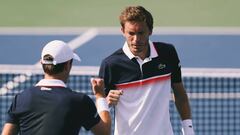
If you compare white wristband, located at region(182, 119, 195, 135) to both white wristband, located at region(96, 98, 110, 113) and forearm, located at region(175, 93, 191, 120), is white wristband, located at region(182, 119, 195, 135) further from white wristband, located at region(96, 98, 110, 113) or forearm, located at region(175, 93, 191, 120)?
white wristband, located at region(96, 98, 110, 113)

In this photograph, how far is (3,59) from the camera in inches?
477

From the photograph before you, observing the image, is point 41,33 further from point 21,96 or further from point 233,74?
point 21,96

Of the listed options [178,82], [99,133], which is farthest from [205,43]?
[99,133]

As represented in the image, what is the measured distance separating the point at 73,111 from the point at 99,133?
23 centimetres

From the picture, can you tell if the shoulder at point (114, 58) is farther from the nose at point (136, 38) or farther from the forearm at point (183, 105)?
the forearm at point (183, 105)

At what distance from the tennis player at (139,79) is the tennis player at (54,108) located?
0.69 metres

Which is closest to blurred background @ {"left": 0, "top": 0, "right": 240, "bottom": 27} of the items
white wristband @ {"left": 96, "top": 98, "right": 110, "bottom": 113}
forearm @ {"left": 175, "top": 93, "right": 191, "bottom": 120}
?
forearm @ {"left": 175, "top": 93, "right": 191, "bottom": 120}

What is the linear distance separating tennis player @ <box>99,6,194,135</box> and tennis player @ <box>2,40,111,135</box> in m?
0.69

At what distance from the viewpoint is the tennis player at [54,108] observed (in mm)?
4336

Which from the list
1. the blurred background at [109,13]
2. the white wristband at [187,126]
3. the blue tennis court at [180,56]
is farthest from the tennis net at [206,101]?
the white wristband at [187,126]

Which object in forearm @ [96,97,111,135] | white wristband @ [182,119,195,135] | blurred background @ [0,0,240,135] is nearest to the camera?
forearm @ [96,97,111,135]

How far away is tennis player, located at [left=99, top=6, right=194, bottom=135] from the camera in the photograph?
509cm

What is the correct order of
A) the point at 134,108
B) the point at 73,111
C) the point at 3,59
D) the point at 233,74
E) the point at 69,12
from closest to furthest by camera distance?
the point at 73,111 → the point at 134,108 → the point at 233,74 → the point at 3,59 → the point at 69,12

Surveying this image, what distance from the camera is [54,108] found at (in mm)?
4340
